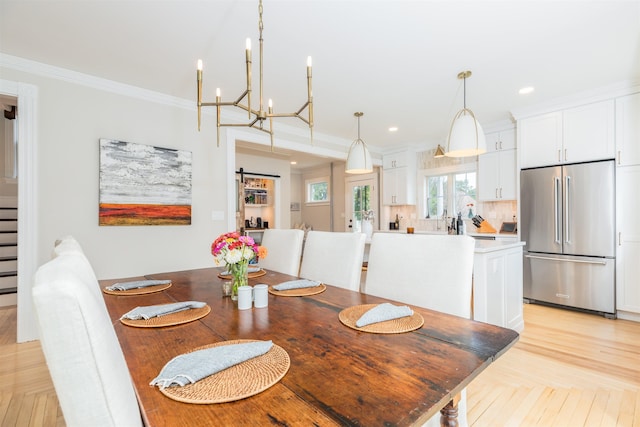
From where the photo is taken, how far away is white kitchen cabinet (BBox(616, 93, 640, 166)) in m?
3.22

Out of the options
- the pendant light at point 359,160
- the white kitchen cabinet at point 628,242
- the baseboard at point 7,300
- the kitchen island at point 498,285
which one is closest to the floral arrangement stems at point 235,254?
the kitchen island at point 498,285

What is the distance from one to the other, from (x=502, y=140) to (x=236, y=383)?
4890 millimetres

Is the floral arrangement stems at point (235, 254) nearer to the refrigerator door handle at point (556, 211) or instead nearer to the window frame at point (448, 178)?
the refrigerator door handle at point (556, 211)

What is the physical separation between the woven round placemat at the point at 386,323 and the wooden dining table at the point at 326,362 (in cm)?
2

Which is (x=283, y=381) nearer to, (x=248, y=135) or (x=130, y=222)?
(x=130, y=222)

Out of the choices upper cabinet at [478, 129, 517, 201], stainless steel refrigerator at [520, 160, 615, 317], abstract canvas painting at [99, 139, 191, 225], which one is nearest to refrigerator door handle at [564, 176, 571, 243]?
stainless steel refrigerator at [520, 160, 615, 317]

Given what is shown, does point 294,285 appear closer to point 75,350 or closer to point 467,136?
point 75,350

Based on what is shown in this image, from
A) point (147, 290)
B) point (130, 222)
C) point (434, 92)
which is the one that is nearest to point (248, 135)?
point (130, 222)

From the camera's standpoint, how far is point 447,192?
18.0 ft

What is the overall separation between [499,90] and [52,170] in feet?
14.6

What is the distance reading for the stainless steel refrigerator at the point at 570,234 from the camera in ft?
11.0

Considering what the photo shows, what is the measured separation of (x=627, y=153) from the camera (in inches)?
128

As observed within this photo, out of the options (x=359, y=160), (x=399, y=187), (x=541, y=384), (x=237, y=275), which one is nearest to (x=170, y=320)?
(x=237, y=275)

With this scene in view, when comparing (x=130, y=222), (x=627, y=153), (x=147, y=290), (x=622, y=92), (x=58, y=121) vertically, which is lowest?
(x=147, y=290)
